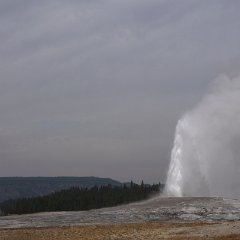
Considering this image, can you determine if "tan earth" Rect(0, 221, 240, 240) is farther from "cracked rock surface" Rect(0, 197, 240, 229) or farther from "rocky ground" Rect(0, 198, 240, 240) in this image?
"cracked rock surface" Rect(0, 197, 240, 229)

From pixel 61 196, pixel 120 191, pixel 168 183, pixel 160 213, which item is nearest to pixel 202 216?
pixel 160 213

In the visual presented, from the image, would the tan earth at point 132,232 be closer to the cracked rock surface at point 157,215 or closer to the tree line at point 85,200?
the cracked rock surface at point 157,215

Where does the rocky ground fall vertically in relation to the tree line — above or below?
below

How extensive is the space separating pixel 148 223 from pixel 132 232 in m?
7.13

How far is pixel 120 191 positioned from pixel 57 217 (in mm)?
80668

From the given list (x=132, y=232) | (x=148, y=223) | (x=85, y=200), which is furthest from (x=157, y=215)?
(x=85, y=200)

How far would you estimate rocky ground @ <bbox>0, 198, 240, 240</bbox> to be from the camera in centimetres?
4128

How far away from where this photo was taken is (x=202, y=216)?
178 ft

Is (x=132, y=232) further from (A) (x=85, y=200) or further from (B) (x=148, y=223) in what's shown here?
(A) (x=85, y=200)

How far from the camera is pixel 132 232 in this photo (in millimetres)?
43312

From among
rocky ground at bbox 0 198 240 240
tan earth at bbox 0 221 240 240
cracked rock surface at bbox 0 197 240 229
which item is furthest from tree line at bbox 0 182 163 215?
tan earth at bbox 0 221 240 240

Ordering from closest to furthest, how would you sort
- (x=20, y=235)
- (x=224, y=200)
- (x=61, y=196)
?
(x=20, y=235) < (x=224, y=200) < (x=61, y=196)

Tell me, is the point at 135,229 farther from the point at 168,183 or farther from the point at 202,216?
the point at 168,183

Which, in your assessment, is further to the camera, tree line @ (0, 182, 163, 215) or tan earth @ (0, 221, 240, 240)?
tree line @ (0, 182, 163, 215)
